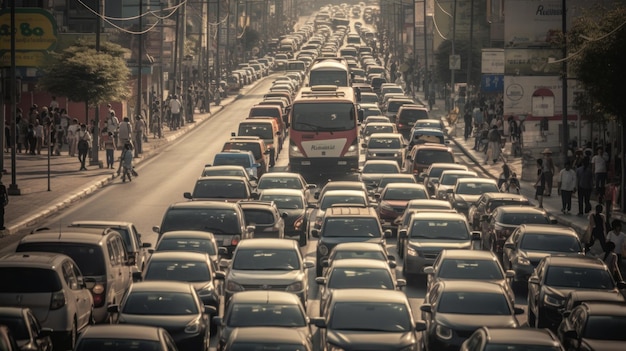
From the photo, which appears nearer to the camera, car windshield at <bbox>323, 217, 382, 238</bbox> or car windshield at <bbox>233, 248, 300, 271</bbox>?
car windshield at <bbox>233, 248, 300, 271</bbox>

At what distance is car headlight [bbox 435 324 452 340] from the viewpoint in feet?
77.8

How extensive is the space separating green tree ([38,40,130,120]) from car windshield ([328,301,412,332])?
38755mm

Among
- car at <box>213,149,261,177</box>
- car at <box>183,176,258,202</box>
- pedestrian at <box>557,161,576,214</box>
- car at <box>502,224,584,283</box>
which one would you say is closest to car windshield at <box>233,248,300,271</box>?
car at <box>502,224,584,283</box>

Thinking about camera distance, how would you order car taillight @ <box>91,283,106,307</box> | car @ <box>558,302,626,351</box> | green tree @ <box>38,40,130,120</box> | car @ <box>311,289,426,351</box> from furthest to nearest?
1. green tree @ <box>38,40,130,120</box>
2. car taillight @ <box>91,283,106,307</box>
3. car @ <box>311,289,426,351</box>
4. car @ <box>558,302,626,351</box>

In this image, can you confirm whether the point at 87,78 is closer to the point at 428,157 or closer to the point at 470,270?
the point at 428,157

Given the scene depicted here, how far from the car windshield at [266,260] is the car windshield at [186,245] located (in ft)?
5.10

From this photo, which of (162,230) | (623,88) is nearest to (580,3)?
(623,88)

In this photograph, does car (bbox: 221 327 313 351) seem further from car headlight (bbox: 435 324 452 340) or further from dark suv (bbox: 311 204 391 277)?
dark suv (bbox: 311 204 391 277)

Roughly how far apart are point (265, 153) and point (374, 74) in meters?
56.0

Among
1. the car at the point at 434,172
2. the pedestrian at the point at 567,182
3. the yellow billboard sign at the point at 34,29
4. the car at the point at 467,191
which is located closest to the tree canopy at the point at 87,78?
the yellow billboard sign at the point at 34,29

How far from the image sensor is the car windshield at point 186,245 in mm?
29703

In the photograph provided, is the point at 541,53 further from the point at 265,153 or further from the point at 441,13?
the point at 441,13

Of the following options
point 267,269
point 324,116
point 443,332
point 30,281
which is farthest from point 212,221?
point 324,116

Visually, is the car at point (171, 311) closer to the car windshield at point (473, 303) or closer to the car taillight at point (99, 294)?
the car taillight at point (99, 294)
